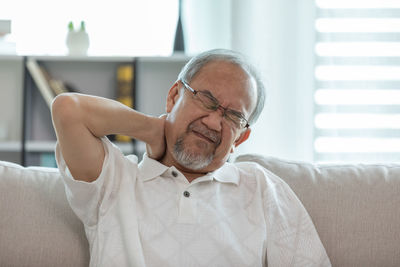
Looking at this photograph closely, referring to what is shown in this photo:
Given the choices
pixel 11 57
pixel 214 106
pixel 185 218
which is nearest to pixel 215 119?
pixel 214 106

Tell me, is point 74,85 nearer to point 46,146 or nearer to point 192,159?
point 46,146

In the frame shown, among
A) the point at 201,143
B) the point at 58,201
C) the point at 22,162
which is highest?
the point at 201,143

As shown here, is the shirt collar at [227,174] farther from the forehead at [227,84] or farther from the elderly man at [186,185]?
the forehead at [227,84]

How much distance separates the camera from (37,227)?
1.33 meters

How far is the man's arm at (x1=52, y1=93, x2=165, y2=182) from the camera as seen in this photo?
120 cm

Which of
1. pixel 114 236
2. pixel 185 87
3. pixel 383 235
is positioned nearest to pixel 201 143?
pixel 185 87

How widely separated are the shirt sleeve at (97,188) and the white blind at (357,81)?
189cm

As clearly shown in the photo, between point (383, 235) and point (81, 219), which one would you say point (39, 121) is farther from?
point (383, 235)

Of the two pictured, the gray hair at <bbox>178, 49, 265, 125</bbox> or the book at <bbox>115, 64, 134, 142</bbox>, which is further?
the book at <bbox>115, 64, 134, 142</bbox>

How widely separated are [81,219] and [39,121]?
2.00 metres

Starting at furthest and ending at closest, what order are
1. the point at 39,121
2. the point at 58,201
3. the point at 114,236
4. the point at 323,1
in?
the point at 39,121
the point at 323,1
the point at 58,201
the point at 114,236

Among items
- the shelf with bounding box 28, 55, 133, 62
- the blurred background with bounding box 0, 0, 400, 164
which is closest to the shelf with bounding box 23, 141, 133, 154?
the blurred background with bounding box 0, 0, 400, 164

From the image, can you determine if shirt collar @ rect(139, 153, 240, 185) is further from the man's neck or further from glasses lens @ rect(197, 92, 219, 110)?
glasses lens @ rect(197, 92, 219, 110)

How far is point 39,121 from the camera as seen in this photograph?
10.3ft
